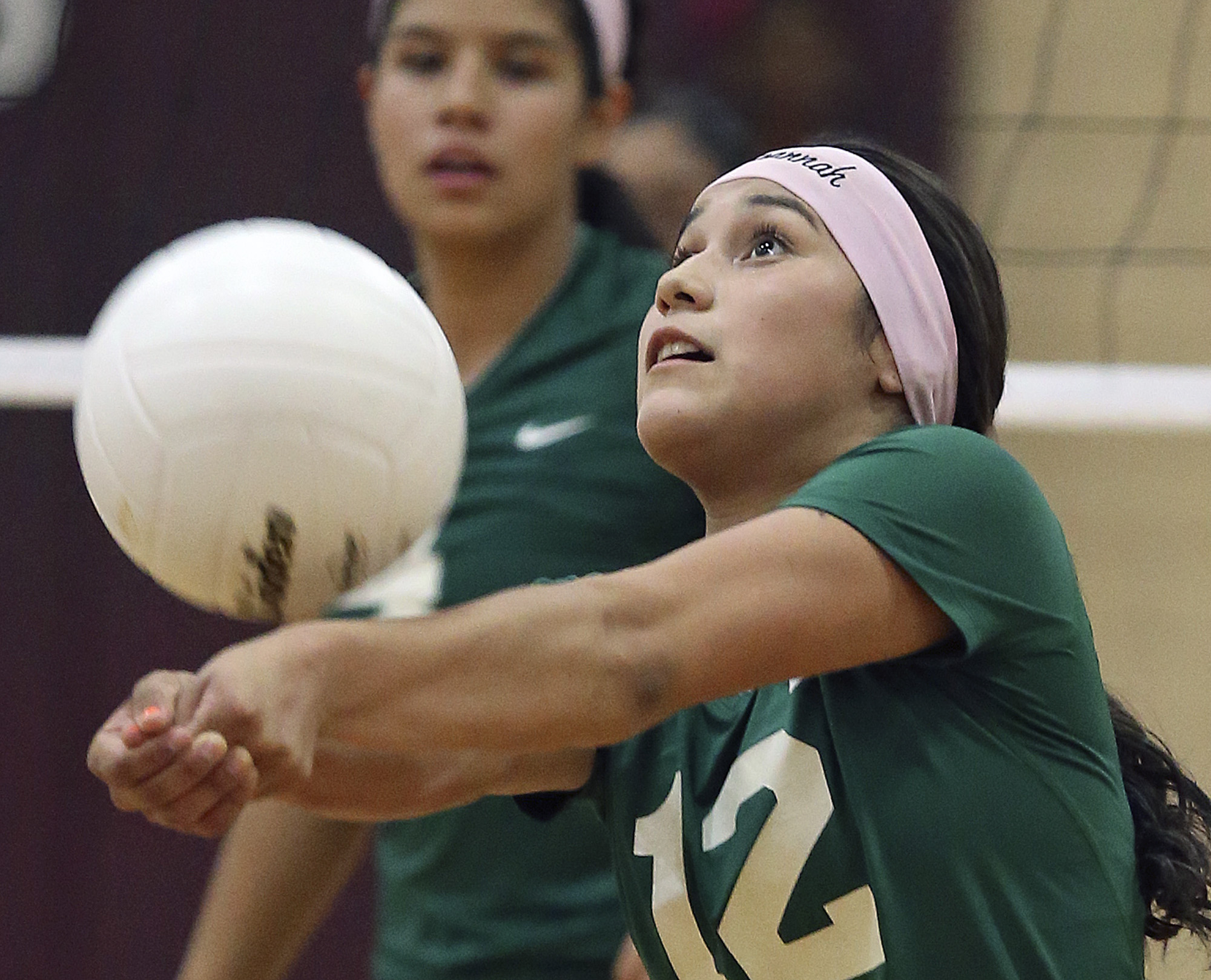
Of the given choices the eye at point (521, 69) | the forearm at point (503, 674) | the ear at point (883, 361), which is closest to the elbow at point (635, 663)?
the forearm at point (503, 674)

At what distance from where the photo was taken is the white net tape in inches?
116

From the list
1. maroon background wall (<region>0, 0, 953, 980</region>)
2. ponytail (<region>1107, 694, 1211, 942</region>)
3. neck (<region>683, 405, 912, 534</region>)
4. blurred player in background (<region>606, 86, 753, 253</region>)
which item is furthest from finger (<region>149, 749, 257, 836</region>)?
maroon background wall (<region>0, 0, 953, 980</region>)

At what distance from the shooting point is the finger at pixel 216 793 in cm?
112

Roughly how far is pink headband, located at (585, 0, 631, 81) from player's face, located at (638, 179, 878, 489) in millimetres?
1008

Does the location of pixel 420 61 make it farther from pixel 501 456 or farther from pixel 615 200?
pixel 501 456

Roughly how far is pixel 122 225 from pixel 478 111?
4.62 feet

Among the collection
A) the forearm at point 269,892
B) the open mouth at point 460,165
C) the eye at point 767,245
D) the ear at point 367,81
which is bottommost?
the forearm at point 269,892

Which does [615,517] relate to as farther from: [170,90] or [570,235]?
[170,90]

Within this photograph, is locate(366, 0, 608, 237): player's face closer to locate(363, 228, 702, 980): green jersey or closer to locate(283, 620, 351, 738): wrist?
locate(363, 228, 702, 980): green jersey

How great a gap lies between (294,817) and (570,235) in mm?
846

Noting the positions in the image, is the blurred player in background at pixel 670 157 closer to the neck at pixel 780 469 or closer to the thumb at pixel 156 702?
the neck at pixel 780 469

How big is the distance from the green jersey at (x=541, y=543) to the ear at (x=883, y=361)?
0.81 m

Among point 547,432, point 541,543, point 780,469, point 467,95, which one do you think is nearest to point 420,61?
point 467,95

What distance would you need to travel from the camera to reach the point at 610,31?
8.26 feet
